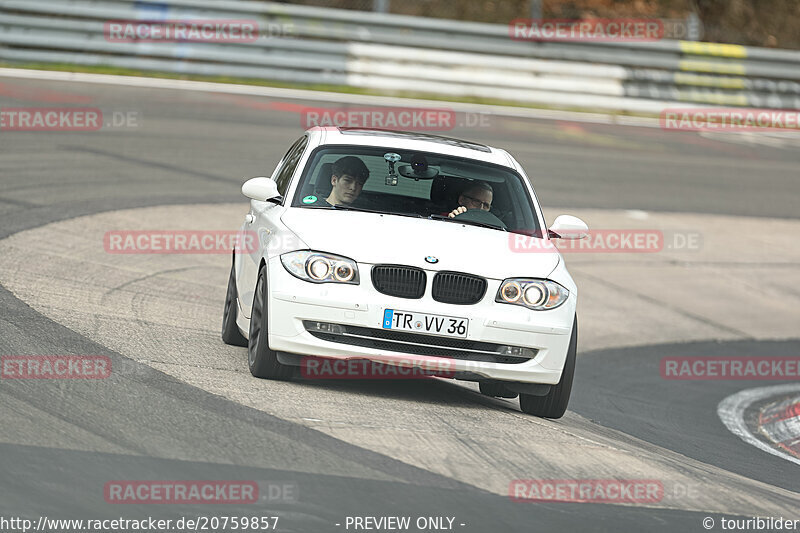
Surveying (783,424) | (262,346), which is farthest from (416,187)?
(783,424)

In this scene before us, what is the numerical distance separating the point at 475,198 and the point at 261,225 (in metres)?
1.44

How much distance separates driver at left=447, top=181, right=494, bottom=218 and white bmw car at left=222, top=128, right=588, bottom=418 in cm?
6

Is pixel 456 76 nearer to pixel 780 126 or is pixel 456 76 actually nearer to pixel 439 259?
pixel 780 126

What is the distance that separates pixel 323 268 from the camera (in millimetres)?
7484

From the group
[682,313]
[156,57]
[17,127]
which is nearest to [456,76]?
[156,57]

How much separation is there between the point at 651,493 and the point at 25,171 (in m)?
10.5

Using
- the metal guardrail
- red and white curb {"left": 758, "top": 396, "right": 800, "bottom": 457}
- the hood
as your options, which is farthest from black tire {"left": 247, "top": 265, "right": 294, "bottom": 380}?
the metal guardrail

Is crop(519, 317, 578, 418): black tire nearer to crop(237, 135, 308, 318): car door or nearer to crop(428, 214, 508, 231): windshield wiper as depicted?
crop(428, 214, 508, 231): windshield wiper

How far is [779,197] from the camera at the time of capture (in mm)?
20797

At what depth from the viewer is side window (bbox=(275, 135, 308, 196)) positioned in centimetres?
887

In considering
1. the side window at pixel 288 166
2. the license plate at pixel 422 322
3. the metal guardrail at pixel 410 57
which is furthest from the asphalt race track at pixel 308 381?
the metal guardrail at pixel 410 57

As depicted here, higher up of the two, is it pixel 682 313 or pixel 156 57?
pixel 156 57

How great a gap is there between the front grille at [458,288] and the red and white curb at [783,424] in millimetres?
3059

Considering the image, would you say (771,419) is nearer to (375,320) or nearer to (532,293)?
(532,293)
